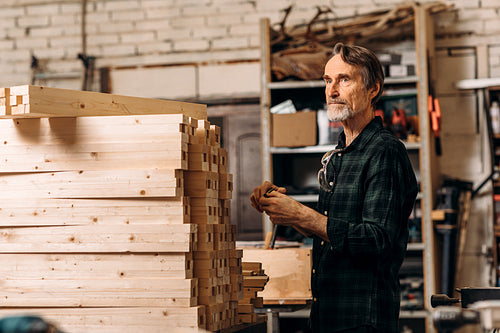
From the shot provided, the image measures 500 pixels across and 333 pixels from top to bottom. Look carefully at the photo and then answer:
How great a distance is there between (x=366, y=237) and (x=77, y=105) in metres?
1.12

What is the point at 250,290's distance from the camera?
2.88m

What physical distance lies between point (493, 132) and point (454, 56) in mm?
737

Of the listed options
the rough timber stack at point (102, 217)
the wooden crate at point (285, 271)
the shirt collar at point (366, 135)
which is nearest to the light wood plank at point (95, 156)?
the rough timber stack at point (102, 217)

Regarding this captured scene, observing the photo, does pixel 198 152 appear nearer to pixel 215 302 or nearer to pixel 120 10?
pixel 215 302

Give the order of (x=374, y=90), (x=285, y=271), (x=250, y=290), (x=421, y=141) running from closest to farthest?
(x=374, y=90) < (x=250, y=290) < (x=285, y=271) < (x=421, y=141)

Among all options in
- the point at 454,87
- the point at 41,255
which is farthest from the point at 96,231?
the point at 454,87

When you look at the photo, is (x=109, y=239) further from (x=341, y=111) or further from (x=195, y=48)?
(x=195, y=48)

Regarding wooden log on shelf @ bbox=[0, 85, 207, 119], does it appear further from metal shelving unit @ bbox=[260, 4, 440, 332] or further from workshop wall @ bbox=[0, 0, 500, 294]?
workshop wall @ bbox=[0, 0, 500, 294]

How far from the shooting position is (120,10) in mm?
6184

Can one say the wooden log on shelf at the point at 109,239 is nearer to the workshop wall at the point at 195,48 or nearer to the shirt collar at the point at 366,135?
the shirt collar at the point at 366,135

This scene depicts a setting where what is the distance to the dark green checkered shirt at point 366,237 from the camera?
220 cm

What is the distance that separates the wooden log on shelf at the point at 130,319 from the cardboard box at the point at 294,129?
298cm

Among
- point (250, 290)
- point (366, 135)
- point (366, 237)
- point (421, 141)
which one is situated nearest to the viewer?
point (366, 237)

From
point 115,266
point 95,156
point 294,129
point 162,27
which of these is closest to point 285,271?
point 115,266
